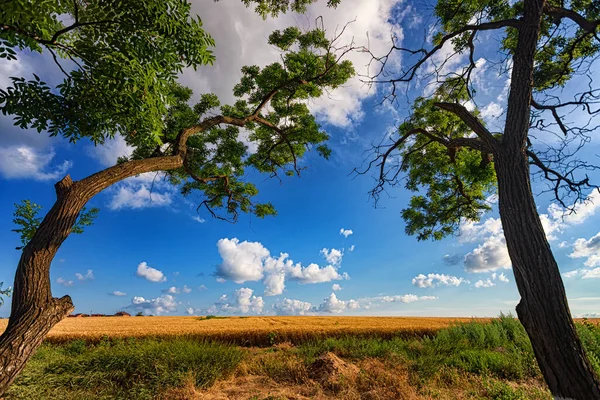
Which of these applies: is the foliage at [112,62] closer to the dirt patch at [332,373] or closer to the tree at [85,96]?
the tree at [85,96]

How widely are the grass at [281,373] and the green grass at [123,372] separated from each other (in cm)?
1

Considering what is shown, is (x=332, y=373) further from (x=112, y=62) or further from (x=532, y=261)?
(x=112, y=62)

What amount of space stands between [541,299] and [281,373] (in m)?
4.40

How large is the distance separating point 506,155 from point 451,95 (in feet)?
14.3

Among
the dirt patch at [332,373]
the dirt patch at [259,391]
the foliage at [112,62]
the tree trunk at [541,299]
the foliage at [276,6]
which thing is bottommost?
the dirt patch at [259,391]

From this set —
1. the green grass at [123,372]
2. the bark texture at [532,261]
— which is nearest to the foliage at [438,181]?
the bark texture at [532,261]

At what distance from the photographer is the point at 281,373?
551cm

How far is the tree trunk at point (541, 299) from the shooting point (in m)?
3.00

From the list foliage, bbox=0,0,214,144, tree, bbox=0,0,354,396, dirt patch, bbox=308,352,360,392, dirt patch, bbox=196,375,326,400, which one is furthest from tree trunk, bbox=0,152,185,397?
dirt patch, bbox=308,352,360,392

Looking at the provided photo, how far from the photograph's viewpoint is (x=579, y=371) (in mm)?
2984

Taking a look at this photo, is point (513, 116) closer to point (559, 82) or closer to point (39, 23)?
point (559, 82)

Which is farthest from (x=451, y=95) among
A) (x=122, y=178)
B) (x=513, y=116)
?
(x=122, y=178)

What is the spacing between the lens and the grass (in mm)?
4410

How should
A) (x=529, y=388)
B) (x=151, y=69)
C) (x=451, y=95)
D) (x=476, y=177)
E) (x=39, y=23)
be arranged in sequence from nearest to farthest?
(x=39, y=23) < (x=151, y=69) < (x=529, y=388) < (x=476, y=177) < (x=451, y=95)
